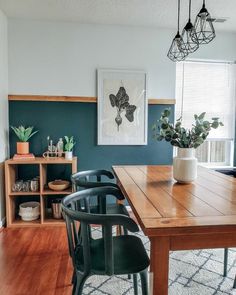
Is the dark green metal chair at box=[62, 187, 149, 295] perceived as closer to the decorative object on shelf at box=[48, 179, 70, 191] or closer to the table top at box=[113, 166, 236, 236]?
the table top at box=[113, 166, 236, 236]

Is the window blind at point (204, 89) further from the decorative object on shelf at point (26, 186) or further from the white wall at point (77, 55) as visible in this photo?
the decorative object on shelf at point (26, 186)

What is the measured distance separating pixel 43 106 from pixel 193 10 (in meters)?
2.11

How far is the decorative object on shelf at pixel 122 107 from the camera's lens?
11.8ft

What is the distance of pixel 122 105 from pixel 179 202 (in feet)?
7.39

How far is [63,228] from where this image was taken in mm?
3217

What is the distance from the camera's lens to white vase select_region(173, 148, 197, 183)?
2.02 metres

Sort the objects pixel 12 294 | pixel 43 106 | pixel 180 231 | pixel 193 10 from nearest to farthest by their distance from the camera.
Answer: pixel 180 231
pixel 12 294
pixel 193 10
pixel 43 106

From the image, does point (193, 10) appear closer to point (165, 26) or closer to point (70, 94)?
point (165, 26)

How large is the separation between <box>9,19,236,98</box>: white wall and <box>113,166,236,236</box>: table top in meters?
1.61

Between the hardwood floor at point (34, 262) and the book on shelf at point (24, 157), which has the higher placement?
the book on shelf at point (24, 157)

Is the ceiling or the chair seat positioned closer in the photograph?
the chair seat

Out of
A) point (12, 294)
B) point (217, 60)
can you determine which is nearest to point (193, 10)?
point (217, 60)

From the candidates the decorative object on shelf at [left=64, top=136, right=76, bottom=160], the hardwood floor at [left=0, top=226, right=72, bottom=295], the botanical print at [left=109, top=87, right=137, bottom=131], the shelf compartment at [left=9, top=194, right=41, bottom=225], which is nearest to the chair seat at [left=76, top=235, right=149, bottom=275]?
the hardwood floor at [left=0, top=226, right=72, bottom=295]

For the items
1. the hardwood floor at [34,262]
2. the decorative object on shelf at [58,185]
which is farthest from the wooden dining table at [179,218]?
the decorative object on shelf at [58,185]
